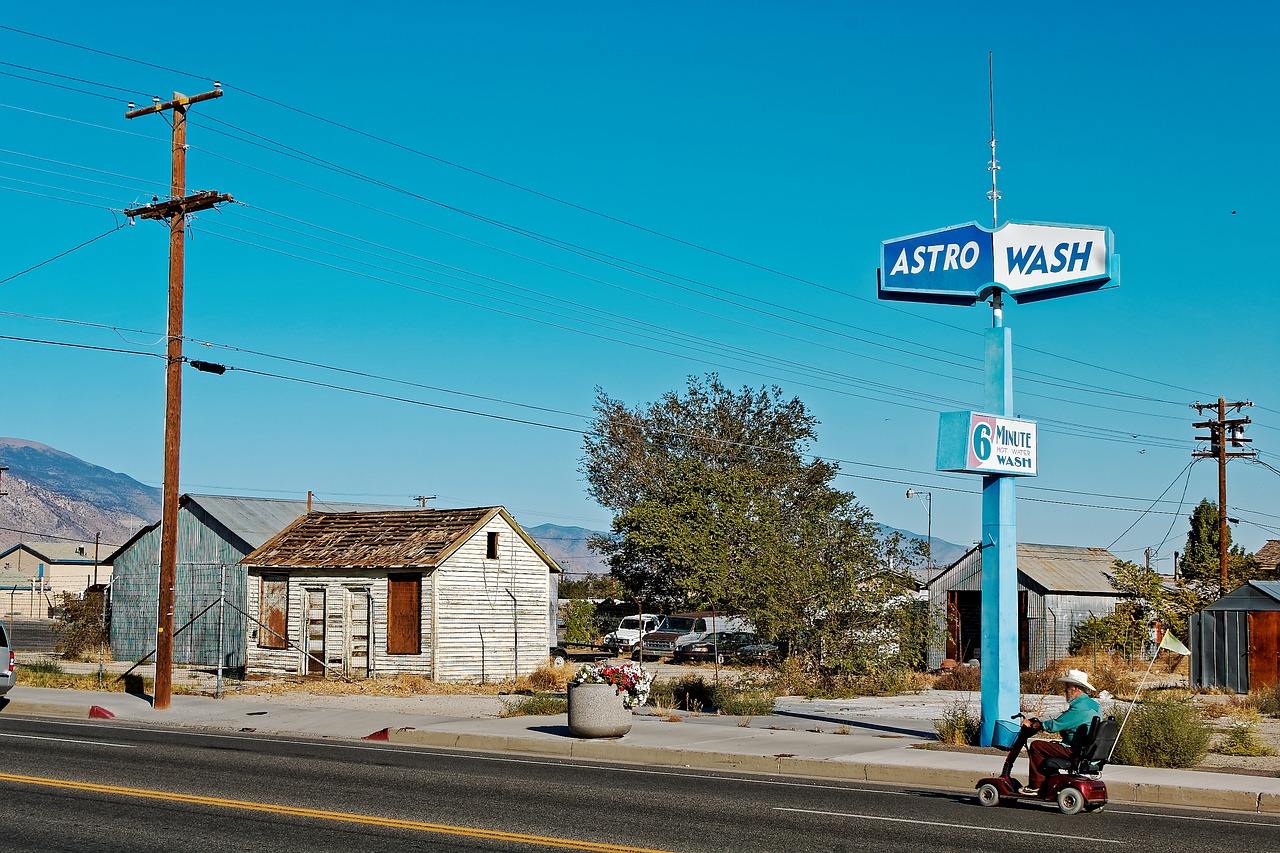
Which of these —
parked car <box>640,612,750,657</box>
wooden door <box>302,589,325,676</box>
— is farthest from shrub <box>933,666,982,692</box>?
wooden door <box>302,589,325,676</box>

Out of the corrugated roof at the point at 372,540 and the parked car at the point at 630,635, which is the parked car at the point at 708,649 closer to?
the parked car at the point at 630,635

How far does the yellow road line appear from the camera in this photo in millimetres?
10438

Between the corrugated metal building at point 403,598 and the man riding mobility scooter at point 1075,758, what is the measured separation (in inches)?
856

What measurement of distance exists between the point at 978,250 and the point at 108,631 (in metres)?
34.5

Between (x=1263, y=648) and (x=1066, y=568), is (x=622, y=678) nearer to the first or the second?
(x=1263, y=648)

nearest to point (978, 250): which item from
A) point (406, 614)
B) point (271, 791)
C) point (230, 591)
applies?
point (271, 791)

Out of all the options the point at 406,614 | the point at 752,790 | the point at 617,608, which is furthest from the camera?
the point at 617,608

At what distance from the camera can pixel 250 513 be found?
42156 mm

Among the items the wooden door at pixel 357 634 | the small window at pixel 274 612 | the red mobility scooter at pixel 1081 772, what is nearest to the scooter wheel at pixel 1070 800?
the red mobility scooter at pixel 1081 772

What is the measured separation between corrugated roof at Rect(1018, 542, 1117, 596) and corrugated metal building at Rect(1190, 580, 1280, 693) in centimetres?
1212

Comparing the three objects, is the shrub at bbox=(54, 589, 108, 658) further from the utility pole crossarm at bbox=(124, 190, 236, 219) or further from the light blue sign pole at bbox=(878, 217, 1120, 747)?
the light blue sign pole at bbox=(878, 217, 1120, 747)

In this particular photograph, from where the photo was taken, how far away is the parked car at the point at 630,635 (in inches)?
2093

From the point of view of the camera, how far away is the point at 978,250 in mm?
19016

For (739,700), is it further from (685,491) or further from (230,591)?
(685,491)
